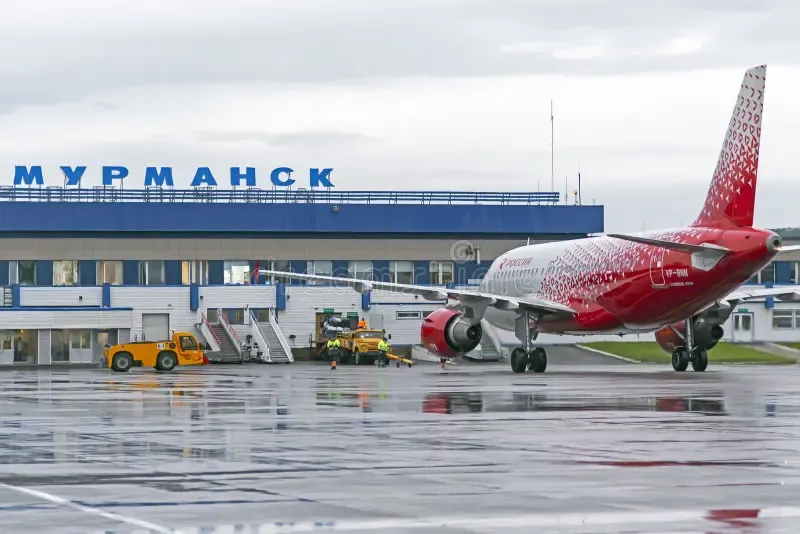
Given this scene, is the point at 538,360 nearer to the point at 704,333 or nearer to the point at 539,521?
the point at 704,333

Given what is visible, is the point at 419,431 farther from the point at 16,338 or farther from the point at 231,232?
the point at 231,232

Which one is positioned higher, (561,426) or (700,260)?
(700,260)

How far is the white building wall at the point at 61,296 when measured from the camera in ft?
279

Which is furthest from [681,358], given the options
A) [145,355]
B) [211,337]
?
[211,337]

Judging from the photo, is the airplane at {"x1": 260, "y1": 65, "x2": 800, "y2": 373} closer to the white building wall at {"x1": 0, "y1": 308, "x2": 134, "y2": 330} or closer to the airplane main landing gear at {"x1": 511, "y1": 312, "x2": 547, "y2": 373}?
the airplane main landing gear at {"x1": 511, "y1": 312, "x2": 547, "y2": 373}

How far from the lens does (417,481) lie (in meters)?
15.9

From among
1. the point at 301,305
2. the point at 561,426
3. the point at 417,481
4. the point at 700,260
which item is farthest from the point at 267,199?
the point at 417,481

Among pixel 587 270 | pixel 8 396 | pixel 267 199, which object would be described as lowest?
pixel 8 396

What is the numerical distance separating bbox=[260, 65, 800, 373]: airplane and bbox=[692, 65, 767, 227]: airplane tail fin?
3 centimetres

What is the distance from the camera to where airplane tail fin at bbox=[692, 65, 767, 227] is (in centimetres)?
4553

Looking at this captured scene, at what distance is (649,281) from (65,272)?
5525cm

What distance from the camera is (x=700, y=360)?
52.8 meters

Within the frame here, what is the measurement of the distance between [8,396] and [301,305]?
52.4 metres

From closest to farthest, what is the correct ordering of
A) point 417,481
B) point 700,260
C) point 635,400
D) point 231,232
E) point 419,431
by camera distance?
point 417,481 < point 419,431 < point 635,400 < point 700,260 < point 231,232
